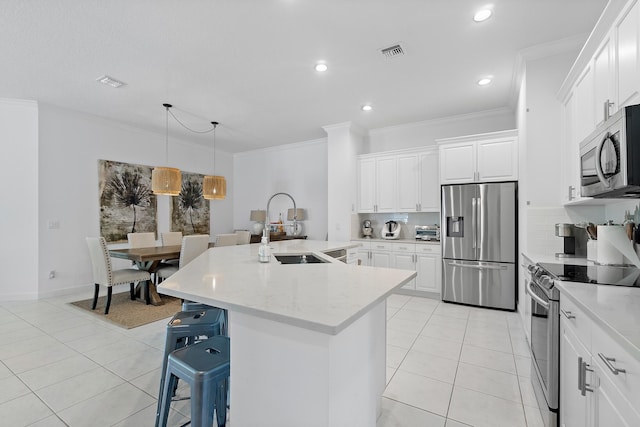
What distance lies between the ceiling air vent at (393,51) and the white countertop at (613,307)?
7.91 feet

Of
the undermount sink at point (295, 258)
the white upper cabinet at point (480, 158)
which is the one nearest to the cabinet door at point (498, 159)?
the white upper cabinet at point (480, 158)

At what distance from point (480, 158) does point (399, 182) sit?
1.24 metres

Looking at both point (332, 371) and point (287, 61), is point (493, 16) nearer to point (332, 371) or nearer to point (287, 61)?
point (287, 61)

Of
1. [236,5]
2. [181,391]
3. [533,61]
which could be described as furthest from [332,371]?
[533,61]

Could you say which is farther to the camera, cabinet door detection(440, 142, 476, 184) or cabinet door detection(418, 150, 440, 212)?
cabinet door detection(418, 150, 440, 212)

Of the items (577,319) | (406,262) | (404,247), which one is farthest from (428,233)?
(577,319)

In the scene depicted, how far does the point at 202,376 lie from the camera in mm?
1247

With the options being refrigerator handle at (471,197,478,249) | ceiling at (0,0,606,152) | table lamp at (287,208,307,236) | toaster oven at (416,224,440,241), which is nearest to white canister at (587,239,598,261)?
refrigerator handle at (471,197,478,249)

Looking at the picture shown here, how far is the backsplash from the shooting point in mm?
4988

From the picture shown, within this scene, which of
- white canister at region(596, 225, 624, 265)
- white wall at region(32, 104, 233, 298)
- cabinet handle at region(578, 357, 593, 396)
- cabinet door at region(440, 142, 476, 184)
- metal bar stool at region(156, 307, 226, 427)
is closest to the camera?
cabinet handle at region(578, 357, 593, 396)

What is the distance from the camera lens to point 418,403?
77.3 inches

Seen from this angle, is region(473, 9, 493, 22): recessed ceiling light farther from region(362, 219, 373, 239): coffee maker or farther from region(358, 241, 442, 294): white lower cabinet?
region(362, 219, 373, 239): coffee maker

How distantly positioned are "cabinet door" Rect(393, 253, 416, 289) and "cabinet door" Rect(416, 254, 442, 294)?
74 millimetres

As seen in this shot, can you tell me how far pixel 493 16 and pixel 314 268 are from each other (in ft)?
8.19
